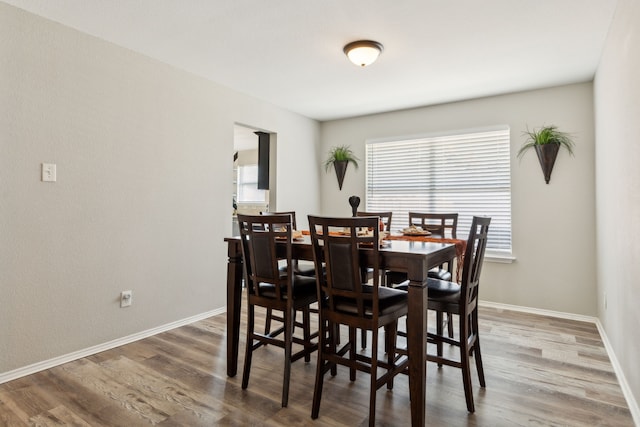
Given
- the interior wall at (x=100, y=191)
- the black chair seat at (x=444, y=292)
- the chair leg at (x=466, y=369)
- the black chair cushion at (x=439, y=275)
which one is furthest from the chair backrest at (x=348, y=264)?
the interior wall at (x=100, y=191)

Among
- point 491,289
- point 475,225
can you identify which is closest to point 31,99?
point 475,225

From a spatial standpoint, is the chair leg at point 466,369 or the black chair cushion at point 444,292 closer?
the chair leg at point 466,369

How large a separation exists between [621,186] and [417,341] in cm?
169

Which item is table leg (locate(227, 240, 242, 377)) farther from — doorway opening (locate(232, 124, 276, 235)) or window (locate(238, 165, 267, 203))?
window (locate(238, 165, 267, 203))

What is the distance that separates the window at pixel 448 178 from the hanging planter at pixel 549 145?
346 mm

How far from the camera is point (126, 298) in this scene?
296cm

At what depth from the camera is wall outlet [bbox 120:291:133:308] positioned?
293cm

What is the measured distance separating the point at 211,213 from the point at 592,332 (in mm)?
3716

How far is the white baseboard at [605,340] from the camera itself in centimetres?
190

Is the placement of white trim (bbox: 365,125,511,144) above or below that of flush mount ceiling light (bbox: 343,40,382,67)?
below

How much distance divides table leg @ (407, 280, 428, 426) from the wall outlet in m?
2.34

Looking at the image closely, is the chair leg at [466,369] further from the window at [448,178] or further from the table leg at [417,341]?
the window at [448,178]

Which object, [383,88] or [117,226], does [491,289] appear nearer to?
[383,88]

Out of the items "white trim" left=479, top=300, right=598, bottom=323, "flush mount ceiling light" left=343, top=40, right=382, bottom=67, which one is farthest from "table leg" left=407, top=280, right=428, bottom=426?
"white trim" left=479, top=300, right=598, bottom=323
